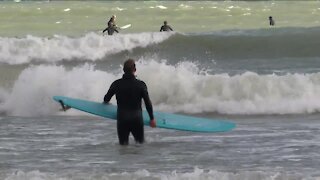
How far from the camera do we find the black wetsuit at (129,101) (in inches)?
381

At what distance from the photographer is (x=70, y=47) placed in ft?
77.1

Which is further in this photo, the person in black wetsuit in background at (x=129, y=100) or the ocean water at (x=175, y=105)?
the person in black wetsuit in background at (x=129, y=100)

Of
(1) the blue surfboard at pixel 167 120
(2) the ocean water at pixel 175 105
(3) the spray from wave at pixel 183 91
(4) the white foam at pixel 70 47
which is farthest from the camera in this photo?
(4) the white foam at pixel 70 47

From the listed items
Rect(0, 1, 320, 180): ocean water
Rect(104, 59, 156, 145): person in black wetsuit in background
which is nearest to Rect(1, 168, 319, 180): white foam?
Rect(0, 1, 320, 180): ocean water

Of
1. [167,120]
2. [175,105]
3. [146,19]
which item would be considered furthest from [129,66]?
[146,19]

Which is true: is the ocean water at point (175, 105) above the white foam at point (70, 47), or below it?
below

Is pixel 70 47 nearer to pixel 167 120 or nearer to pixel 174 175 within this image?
pixel 167 120

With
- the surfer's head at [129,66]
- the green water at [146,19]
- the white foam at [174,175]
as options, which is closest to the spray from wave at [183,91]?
the surfer's head at [129,66]

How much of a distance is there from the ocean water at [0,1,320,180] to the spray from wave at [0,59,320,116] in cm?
2

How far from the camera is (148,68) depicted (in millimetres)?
16000

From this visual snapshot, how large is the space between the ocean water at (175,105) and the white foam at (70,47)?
0.11 feet

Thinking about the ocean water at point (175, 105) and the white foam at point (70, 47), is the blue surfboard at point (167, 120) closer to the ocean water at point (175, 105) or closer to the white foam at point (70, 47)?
the ocean water at point (175, 105)

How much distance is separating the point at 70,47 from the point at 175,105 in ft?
30.5

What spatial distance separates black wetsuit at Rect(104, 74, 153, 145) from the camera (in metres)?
9.67
